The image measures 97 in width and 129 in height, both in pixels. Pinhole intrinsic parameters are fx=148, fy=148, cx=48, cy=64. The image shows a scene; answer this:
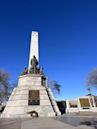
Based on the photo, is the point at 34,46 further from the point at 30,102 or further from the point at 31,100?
the point at 30,102

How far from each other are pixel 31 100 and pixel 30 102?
0.79ft

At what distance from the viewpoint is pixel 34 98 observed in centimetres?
1658

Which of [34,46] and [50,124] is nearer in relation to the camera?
[50,124]

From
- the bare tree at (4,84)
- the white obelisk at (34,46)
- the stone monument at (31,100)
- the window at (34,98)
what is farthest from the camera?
the bare tree at (4,84)

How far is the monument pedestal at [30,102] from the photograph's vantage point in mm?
15693

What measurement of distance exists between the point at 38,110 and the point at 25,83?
4037mm

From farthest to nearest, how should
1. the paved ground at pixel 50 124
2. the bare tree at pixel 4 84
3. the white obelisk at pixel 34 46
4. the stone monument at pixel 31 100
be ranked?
the bare tree at pixel 4 84, the white obelisk at pixel 34 46, the stone monument at pixel 31 100, the paved ground at pixel 50 124

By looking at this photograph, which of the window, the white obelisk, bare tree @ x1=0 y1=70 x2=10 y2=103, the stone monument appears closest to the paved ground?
the stone monument

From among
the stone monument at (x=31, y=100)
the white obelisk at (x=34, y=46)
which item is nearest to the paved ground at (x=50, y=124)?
the stone monument at (x=31, y=100)

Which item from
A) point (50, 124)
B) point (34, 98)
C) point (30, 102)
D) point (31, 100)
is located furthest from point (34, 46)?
point (50, 124)

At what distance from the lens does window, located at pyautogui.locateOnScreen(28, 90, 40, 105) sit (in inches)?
640

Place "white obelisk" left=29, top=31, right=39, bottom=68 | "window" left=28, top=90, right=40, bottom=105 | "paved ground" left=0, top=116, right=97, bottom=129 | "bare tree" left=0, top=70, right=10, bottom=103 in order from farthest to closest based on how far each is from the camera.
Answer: "bare tree" left=0, top=70, right=10, bottom=103 < "white obelisk" left=29, top=31, right=39, bottom=68 < "window" left=28, top=90, right=40, bottom=105 < "paved ground" left=0, top=116, right=97, bottom=129

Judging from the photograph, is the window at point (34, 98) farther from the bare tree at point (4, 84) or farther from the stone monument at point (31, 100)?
the bare tree at point (4, 84)

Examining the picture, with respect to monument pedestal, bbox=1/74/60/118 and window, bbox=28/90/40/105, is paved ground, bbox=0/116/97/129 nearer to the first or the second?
monument pedestal, bbox=1/74/60/118
